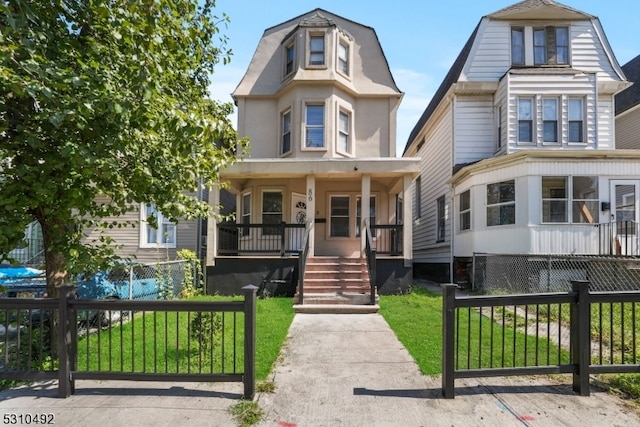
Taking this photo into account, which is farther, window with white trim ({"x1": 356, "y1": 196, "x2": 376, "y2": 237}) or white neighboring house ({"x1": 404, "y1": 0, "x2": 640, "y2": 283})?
window with white trim ({"x1": 356, "y1": 196, "x2": 376, "y2": 237})

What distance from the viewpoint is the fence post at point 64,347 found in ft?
12.7

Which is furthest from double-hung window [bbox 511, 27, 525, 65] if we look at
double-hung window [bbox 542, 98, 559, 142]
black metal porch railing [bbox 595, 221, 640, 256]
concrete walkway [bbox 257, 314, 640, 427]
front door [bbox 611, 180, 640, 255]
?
concrete walkway [bbox 257, 314, 640, 427]

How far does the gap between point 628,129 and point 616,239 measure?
782 cm

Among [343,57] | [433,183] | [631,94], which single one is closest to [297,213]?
[343,57]

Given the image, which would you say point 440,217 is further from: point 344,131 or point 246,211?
point 246,211

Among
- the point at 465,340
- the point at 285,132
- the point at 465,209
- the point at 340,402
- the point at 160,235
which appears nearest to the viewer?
the point at 340,402

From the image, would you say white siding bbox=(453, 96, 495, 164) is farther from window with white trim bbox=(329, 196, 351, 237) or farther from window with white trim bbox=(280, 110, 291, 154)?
window with white trim bbox=(280, 110, 291, 154)

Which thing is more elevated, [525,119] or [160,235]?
[525,119]

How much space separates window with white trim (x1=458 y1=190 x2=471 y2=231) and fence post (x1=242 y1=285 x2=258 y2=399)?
10.6m

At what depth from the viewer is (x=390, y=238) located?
1150 centimetres

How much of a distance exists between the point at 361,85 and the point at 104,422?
39.6 ft

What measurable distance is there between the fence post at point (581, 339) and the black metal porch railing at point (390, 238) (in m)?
6.48

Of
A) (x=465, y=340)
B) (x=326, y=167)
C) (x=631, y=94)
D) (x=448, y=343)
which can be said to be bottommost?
(x=465, y=340)

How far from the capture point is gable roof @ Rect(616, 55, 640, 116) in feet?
49.3
